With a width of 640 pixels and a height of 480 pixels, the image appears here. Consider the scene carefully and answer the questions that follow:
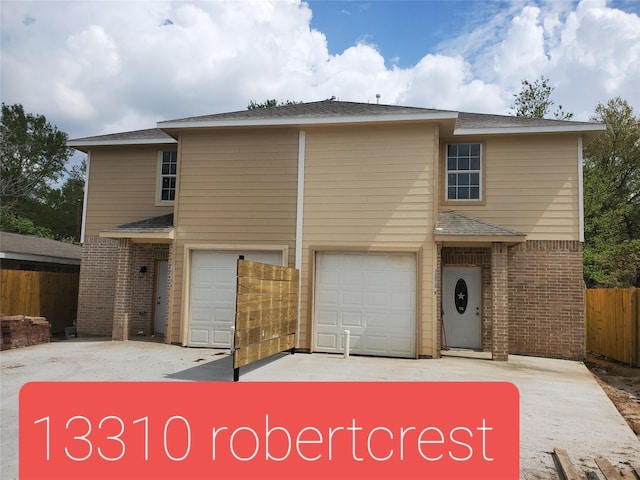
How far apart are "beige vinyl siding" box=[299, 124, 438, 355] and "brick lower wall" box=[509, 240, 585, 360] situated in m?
2.73

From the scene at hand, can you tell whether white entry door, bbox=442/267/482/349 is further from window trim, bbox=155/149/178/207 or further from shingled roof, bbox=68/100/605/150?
window trim, bbox=155/149/178/207

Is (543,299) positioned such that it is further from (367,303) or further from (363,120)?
(363,120)

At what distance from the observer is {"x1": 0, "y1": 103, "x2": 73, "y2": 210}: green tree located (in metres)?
31.9

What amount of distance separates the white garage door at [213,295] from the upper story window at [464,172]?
4868 mm

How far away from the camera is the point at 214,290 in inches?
478

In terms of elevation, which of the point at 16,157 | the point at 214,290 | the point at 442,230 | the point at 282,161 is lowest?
the point at 214,290

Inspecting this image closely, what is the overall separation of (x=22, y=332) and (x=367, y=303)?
8.25 meters

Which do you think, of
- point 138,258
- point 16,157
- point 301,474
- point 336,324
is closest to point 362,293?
point 336,324

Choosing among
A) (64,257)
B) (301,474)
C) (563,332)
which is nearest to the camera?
(301,474)

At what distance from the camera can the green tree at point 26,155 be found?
31.9 m

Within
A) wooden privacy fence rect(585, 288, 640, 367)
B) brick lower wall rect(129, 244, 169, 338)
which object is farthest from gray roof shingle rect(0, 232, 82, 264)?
wooden privacy fence rect(585, 288, 640, 367)

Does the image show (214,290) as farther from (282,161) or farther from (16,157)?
(16,157)

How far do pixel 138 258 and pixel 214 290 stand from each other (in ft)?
9.43

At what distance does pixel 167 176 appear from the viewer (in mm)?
14156
